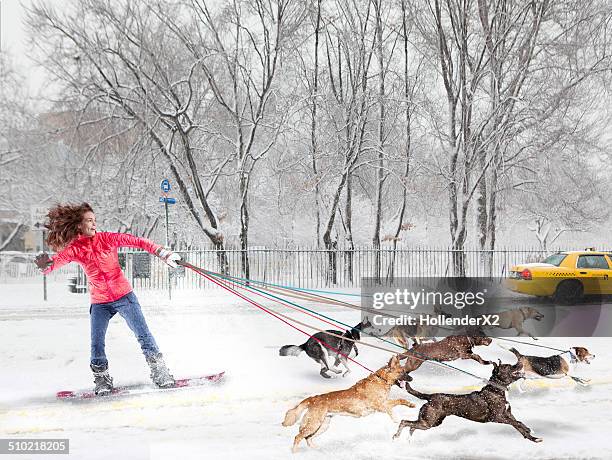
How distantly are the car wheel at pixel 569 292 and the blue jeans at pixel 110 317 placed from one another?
405 inches

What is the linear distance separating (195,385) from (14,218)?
3119cm

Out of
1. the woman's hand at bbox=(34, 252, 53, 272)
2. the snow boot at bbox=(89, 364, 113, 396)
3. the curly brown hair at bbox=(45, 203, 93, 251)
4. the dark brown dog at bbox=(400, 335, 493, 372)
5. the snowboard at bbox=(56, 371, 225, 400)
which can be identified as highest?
the curly brown hair at bbox=(45, 203, 93, 251)

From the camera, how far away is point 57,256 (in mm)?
4340

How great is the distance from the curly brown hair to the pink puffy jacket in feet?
0.20

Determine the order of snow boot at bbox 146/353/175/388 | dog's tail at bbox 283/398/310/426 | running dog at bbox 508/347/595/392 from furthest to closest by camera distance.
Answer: running dog at bbox 508/347/595/392
snow boot at bbox 146/353/175/388
dog's tail at bbox 283/398/310/426

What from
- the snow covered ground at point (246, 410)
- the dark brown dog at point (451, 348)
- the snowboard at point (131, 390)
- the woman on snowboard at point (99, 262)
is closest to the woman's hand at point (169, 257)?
the woman on snowboard at point (99, 262)

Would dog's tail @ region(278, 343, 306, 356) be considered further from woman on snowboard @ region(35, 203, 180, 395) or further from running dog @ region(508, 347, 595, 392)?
running dog @ region(508, 347, 595, 392)

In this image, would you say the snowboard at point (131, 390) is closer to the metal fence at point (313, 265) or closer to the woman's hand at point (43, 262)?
the woman's hand at point (43, 262)

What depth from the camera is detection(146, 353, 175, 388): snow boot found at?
16.6ft

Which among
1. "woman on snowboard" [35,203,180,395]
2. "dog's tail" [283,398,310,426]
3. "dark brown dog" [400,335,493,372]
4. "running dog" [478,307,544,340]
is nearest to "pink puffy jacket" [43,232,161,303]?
"woman on snowboard" [35,203,180,395]

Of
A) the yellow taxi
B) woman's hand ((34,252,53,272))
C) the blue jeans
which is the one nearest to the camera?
woman's hand ((34,252,53,272))

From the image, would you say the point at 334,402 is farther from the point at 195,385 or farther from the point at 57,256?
the point at 57,256

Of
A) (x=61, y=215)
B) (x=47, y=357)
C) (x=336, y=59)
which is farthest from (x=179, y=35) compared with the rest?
(x=61, y=215)

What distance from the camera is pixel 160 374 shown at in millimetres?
5137
